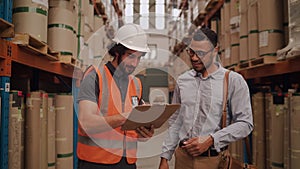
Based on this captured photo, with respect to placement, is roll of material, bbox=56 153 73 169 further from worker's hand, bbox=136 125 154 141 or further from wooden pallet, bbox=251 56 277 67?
wooden pallet, bbox=251 56 277 67

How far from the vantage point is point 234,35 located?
412 cm

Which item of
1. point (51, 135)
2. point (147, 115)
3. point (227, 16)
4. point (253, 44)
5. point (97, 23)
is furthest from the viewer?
point (97, 23)

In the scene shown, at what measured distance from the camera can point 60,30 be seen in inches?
126

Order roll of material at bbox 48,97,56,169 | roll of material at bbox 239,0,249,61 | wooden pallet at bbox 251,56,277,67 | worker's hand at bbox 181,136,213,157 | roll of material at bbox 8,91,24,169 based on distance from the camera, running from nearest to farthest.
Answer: worker's hand at bbox 181,136,213,157 < roll of material at bbox 8,91,24,169 < wooden pallet at bbox 251,56,277,67 < roll of material at bbox 48,97,56,169 < roll of material at bbox 239,0,249,61

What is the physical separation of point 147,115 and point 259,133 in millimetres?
2138

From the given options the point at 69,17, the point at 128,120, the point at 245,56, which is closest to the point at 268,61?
the point at 245,56

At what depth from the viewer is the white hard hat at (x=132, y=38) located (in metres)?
2.00

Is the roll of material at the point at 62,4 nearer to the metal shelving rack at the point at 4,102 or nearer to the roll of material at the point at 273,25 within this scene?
the metal shelving rack at the point at 4,102

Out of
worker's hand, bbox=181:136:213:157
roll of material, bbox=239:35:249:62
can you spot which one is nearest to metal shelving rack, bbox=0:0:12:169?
worker's hand, bbox=181:136:213:157

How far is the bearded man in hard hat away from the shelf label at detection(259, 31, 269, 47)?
5.24 feet

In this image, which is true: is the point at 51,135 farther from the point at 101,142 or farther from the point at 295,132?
the point at 295,132

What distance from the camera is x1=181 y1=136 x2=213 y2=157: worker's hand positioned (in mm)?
1947

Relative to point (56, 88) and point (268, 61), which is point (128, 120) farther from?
point (56, 88)

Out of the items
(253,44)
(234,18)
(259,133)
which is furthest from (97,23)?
(259,133)
